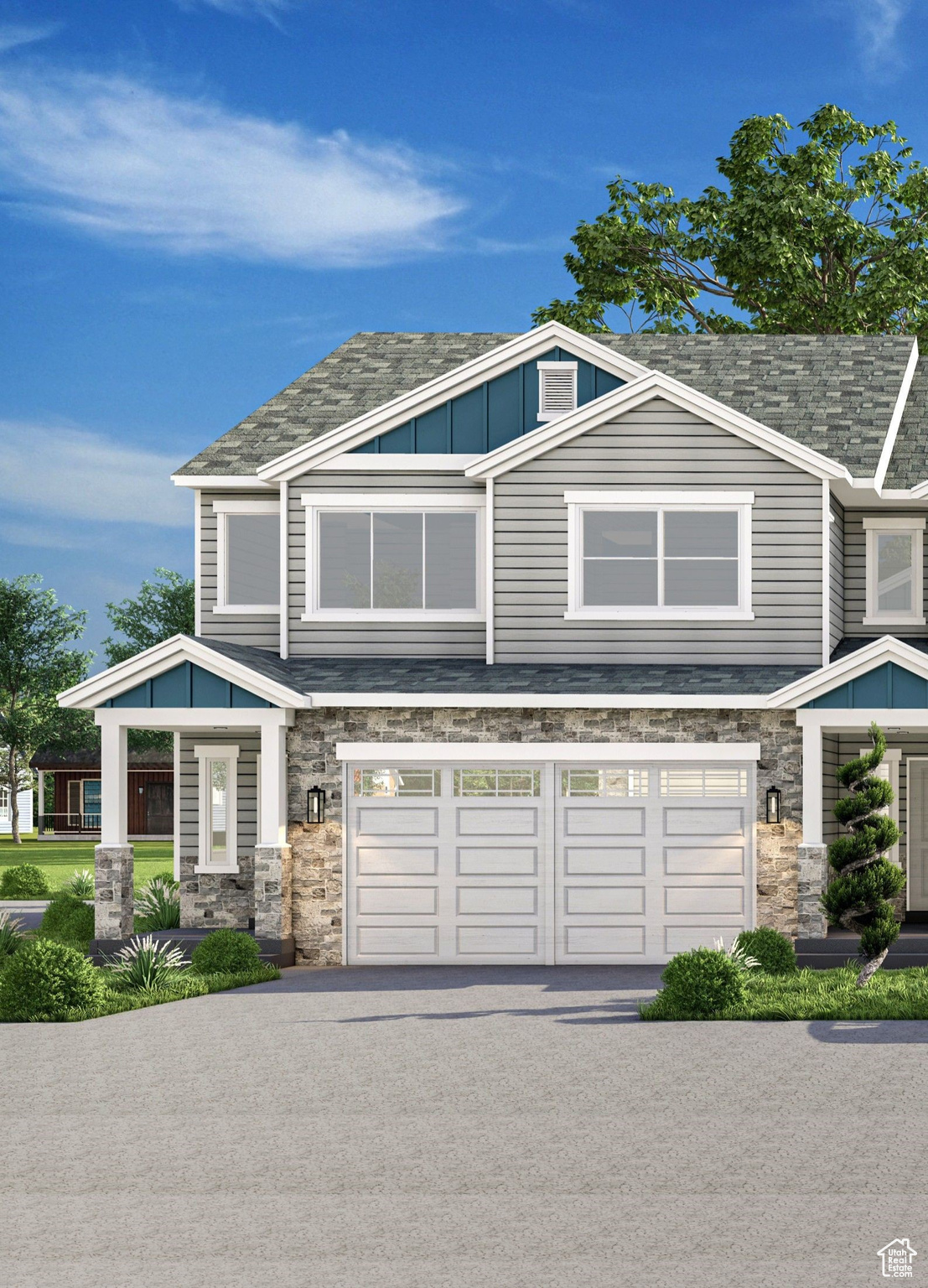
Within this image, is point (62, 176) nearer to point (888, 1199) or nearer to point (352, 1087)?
point (352, 1087)

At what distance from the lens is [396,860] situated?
1969 centimetres

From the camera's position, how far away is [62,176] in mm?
58125

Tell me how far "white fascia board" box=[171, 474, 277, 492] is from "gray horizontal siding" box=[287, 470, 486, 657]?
74 centimetres

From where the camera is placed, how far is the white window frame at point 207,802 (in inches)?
847

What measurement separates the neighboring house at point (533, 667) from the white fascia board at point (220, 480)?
74 mm

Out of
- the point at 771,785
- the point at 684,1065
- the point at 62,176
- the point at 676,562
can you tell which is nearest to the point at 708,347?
the point at 676,562

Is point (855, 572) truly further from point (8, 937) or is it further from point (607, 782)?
point (8, 937)

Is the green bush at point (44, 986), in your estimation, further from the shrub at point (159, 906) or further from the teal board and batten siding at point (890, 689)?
the teal board and batten siding at point (890, 689)

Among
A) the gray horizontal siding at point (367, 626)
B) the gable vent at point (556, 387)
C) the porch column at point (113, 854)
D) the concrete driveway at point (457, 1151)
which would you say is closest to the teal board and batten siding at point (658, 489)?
the gray horizontal siding at point (367, 626)

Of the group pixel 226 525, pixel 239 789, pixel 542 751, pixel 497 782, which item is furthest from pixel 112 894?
pixel 226 525

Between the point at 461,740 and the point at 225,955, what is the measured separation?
4.04 m

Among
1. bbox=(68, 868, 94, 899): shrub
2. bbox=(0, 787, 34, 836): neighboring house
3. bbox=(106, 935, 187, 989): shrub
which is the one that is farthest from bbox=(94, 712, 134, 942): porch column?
bbox=(0, 787, 34, 836): neighboring house

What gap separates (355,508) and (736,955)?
8.38 meters

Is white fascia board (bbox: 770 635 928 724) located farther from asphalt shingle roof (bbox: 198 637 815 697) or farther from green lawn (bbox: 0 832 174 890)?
green lawn (bbox: 0 832 174 890)
